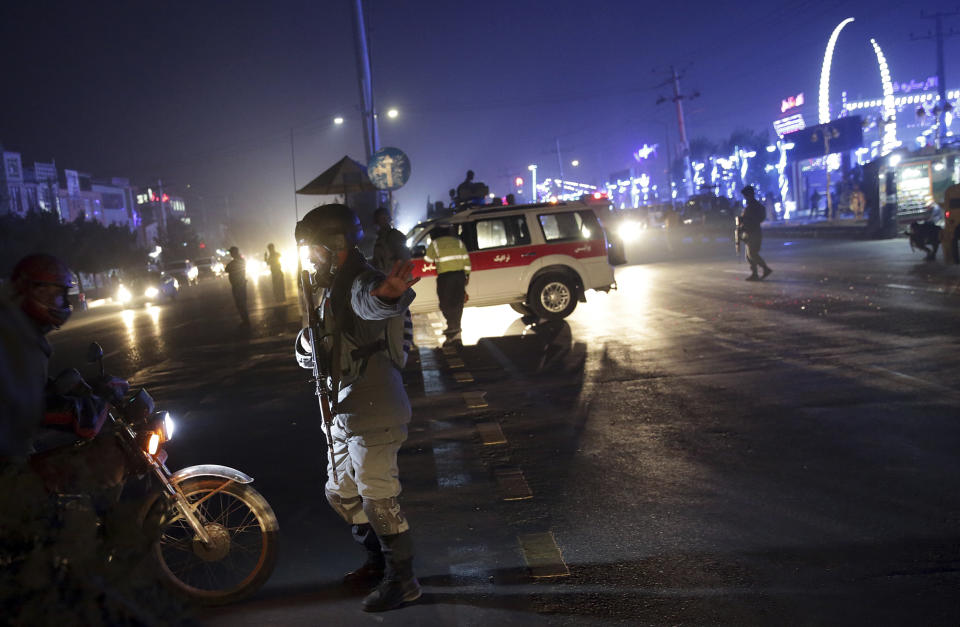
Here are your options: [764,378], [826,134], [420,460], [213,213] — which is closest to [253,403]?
[420,460]

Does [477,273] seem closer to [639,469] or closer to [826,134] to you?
[639,469]

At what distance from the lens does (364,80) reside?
2044 cm

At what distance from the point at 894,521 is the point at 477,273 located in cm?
958

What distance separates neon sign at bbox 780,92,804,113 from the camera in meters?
83.5

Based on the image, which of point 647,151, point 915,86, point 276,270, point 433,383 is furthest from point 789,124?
point 433,383

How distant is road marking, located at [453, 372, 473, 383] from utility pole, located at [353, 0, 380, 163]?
1153 centimetres

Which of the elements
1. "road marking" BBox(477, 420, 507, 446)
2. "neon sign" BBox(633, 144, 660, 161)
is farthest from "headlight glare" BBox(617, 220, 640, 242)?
"neon sign" BBox(633, 144, 660, 161)

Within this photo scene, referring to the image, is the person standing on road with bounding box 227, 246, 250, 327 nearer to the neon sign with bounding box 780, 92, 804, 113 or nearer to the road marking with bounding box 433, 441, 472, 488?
the road marking with bounding box 433, 441, 472, 488

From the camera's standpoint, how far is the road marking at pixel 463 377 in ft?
30.7

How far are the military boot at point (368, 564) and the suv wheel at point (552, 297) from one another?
9.64 meters

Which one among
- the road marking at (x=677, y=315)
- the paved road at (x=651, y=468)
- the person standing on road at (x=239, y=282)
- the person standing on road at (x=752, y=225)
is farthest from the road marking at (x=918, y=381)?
the person standing on road at (x=239, y=282)

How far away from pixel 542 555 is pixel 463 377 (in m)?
5.39

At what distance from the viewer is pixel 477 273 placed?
13461 millimetres

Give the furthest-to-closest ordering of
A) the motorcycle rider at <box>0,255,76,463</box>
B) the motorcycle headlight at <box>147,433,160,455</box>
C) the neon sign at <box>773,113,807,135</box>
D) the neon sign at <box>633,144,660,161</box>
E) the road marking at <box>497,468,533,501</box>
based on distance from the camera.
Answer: the neon sign at <box>633,144,660,161</box>, the neon sign at <box>773,113,807,135</box>, the road marking at <box>497,468,533,501</box>, the motorcycle headlight at <box>147,433,160,455</box>, the motorcycle rider at <box>0,255,76,463</box>
